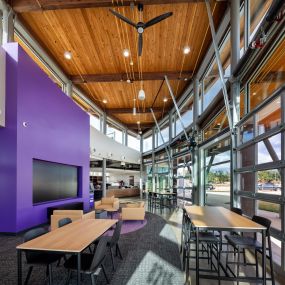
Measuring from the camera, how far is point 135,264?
12.4 feet

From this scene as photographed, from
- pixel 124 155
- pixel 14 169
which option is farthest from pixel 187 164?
pixel 14 169

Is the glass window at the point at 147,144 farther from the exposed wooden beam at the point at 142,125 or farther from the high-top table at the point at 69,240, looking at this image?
the high-top table at the point at 69,240

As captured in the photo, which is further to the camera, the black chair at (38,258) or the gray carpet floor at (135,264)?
the gray carpet floor at (135,264)

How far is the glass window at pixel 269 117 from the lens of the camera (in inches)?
137

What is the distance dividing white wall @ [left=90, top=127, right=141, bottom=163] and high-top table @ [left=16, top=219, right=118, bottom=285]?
25.3 ft

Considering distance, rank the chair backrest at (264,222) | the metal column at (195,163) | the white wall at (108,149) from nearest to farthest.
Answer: the chair backrest at (264,222) < the metal column at (195,163) < the white wall at (108,149)

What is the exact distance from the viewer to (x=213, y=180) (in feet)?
25.0

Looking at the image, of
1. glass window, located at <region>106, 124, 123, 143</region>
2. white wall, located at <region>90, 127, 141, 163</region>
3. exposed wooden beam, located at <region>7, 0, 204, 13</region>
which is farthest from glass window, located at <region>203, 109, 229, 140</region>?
glass window, located at <region>106, 124, 123, 143</region>

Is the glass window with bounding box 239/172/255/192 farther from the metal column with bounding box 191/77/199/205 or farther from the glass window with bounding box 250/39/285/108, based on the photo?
the metal column with bounding box 191/77/199/205

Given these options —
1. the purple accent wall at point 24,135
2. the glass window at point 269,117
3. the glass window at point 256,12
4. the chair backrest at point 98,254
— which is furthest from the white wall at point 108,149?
the chair backrest at point 98,254

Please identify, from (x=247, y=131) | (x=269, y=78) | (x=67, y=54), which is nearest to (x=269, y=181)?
(x=247, y=131)

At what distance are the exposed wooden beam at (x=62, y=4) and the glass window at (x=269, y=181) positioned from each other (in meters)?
4.31

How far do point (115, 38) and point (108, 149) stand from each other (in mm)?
7327

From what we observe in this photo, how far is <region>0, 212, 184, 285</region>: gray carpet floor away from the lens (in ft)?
10.4
